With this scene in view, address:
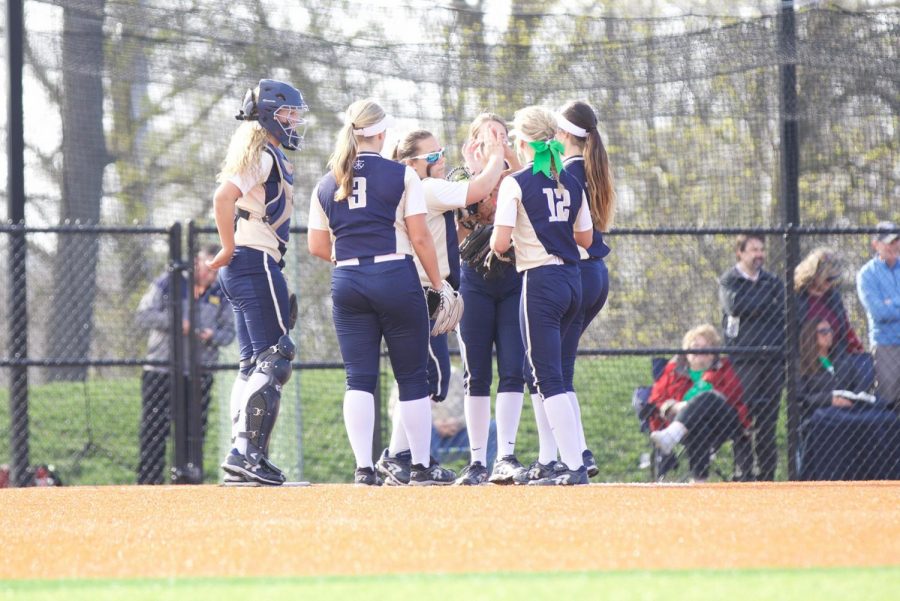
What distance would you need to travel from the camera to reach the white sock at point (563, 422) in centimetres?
619

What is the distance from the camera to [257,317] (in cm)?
631

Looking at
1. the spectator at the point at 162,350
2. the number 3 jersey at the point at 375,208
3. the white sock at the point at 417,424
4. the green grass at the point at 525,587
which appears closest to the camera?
the green grass at the point at 525,587

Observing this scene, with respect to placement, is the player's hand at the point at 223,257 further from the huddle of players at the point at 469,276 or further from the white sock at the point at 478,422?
the white sock at the point at 478,422

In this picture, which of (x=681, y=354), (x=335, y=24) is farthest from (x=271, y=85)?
(x=681, y=354)

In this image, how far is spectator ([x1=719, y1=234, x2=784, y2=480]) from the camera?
8.59 metres

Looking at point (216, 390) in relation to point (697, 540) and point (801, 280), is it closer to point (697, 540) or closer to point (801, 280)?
point (801, 280)

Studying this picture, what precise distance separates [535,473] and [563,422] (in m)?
0.44

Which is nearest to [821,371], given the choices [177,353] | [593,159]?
[593,159]

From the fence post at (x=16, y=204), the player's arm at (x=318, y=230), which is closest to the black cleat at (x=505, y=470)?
the player's arm at (x=318, y=230)

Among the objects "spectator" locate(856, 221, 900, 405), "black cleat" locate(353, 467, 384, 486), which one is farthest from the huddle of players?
"spectator" locate(856, 221, 900, 405)

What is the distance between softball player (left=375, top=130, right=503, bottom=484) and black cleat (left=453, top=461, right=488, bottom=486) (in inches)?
2.9

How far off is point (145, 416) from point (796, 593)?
6.60 meters

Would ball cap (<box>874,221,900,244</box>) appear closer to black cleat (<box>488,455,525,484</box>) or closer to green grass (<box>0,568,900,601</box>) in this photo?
black cleat (<box>488,455,525,484</box>)

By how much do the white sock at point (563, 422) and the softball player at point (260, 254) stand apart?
1.27 metres
